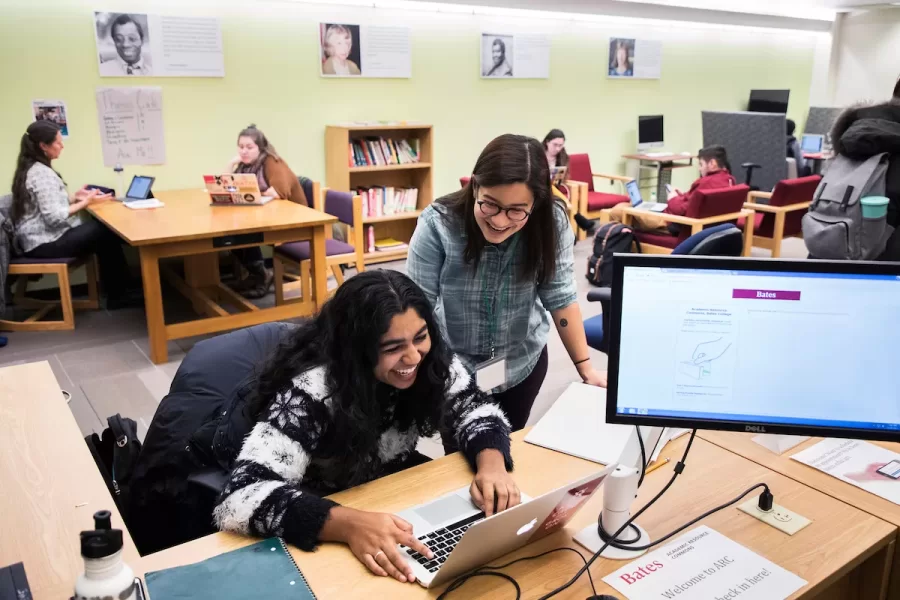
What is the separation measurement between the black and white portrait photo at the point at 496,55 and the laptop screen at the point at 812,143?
4.47m

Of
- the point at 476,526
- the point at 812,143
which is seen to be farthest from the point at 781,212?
the point at 476,526

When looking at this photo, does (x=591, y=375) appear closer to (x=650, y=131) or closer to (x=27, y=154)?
(x=27, y=154)

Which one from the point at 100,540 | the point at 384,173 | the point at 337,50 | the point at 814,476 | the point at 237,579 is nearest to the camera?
the point at 100,540

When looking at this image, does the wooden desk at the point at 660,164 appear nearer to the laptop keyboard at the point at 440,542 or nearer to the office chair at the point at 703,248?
the office chair at the point at 703,248

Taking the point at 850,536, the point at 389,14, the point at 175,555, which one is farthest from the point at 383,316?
the point at 389,14

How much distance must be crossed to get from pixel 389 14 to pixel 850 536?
19.2 ft

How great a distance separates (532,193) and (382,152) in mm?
4601

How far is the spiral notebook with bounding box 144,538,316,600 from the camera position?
1189mm

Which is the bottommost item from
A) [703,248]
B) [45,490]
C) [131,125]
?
[45,490]

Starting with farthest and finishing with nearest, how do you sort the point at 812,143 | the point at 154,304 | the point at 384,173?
the point at 812,143
the point at 384,173
the point at 154,304

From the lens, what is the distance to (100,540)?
917mm

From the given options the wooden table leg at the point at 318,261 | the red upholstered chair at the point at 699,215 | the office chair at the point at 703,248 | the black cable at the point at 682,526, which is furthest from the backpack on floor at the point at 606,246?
the black cable at the point at 682,526

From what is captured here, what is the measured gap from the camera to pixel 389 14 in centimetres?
629

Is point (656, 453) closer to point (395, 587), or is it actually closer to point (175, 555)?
point (395, 587)
